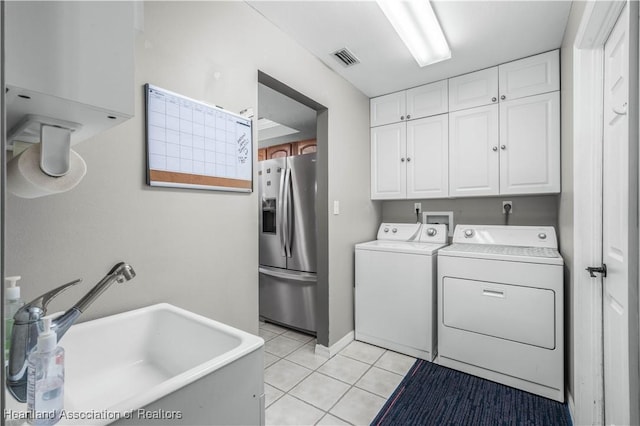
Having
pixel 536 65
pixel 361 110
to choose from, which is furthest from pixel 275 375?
pixel 536 65

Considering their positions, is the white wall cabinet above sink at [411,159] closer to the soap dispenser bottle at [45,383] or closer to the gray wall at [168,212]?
the gray wall at [168,212]

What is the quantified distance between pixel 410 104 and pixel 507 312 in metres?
1.91

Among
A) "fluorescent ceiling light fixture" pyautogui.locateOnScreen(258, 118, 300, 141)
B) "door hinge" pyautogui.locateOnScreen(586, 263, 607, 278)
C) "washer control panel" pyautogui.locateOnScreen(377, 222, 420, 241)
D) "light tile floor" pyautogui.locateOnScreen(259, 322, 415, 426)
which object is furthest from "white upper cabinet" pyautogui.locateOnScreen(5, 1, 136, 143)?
"fluorescent ceiling light fixture" pyautogui.locateOnScreen(258, 118, 300, 141)

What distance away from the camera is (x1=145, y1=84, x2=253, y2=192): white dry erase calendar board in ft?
4.11

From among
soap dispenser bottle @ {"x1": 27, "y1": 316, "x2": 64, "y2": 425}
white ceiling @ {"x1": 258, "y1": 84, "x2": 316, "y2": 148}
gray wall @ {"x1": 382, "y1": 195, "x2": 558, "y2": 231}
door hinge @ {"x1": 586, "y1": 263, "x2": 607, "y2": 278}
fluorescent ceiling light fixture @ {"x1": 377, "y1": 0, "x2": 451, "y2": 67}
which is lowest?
soap dispenser bottle @ {"x1": 27, "y1": 316, "x2": 64, "y2": 425}

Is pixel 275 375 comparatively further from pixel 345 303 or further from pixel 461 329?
pixel 461 329

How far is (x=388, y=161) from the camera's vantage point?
114 inches

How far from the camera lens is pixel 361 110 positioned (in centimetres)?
287

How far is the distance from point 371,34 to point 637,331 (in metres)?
2.00

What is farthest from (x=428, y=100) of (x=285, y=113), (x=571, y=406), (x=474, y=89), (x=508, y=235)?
(x=571, y=406)

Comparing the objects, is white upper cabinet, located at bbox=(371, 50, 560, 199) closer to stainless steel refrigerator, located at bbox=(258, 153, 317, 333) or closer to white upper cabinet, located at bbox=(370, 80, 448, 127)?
white upper cabinet, located at bbox=(370, 80, 448, 127)

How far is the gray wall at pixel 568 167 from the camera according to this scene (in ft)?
5.42

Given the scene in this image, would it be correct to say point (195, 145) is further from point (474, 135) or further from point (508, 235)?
point (508, 235)

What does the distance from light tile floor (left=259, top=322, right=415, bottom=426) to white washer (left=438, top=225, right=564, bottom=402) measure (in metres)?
0.49
